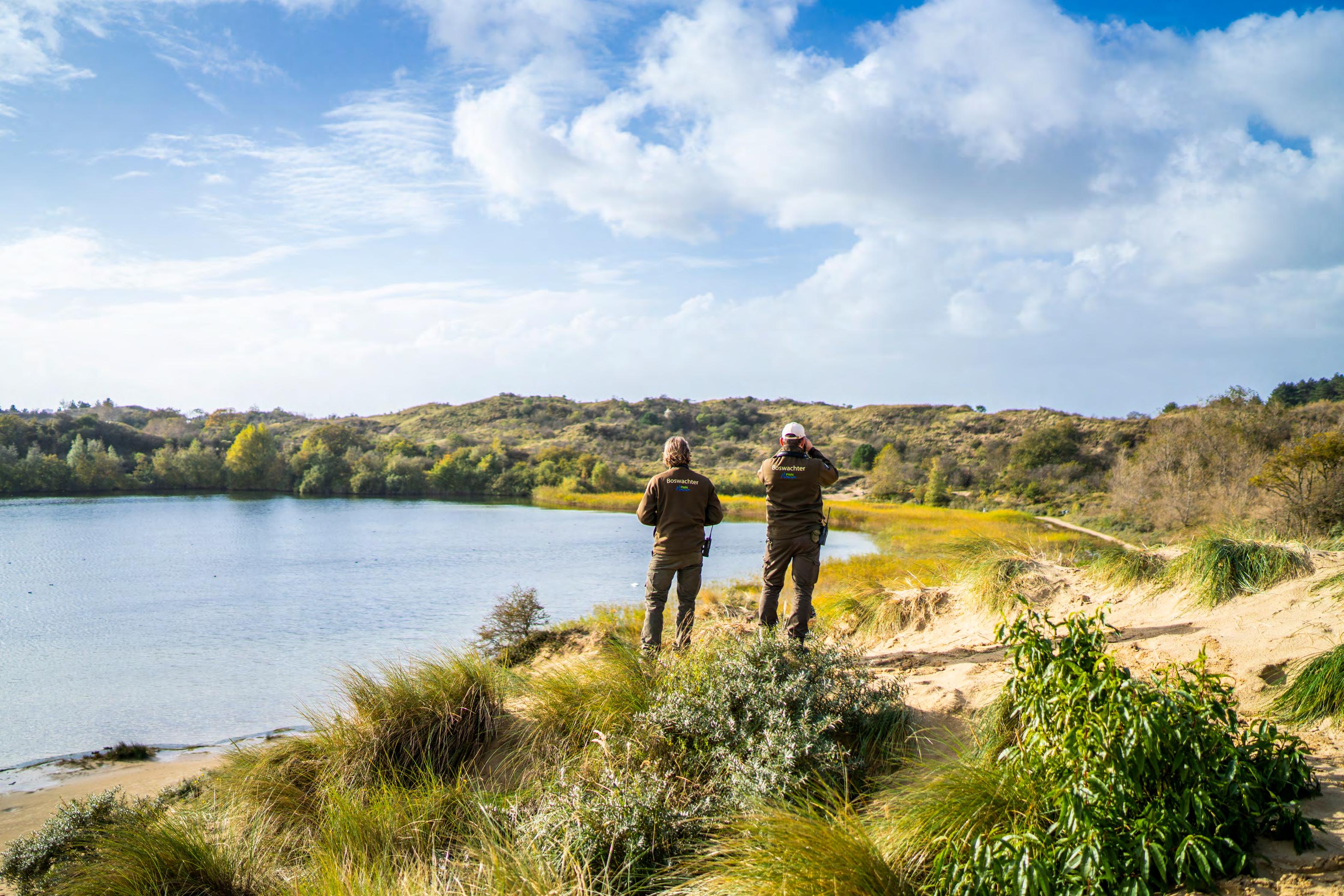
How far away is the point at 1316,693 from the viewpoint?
4.89 meters

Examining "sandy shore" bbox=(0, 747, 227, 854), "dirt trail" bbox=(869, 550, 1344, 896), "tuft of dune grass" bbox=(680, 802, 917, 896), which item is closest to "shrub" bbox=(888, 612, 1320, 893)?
"dirt trail" bbox=(869, 550, 1344, 896)

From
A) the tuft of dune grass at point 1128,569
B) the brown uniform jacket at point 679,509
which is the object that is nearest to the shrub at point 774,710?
the brown uniform jacket at point 679,509

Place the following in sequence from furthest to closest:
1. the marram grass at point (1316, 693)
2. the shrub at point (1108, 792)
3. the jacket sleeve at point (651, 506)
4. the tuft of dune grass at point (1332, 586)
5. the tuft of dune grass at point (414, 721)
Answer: the jacket sleeve at point (651, 506) < the tuft of dune grass at point (414, 721) < the tuft of dune grass at point (1332, 586) < the marram grass at point (1316, 693) < the shrub at point (1108, 792)

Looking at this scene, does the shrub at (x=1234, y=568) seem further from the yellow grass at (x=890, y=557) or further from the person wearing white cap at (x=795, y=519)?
the person wearing white cap at (x=795, y=519)

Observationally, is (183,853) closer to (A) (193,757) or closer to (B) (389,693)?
(B) (389,693)

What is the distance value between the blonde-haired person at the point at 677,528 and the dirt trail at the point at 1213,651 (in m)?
2.27

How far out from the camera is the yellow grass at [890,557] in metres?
10.7

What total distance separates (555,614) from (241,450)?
168 feet

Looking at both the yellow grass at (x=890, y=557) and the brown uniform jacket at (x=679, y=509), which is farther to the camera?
the yellow grass at (x=890, y=557)

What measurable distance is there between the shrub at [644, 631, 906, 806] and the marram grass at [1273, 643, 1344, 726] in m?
2.39

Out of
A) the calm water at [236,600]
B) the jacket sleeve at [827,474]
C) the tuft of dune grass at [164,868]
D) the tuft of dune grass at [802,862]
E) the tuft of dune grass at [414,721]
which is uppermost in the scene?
the jacket sleeve at [827,474]

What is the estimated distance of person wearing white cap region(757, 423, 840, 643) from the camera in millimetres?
7539

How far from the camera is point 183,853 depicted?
5.15 metres

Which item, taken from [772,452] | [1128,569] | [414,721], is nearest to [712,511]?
[414,721]
